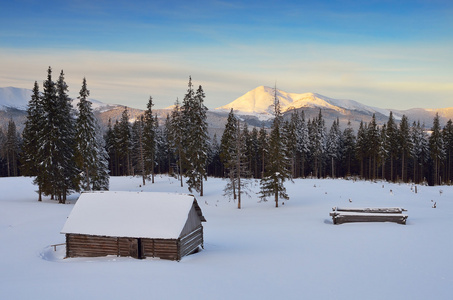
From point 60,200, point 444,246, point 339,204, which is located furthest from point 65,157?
point 444,246

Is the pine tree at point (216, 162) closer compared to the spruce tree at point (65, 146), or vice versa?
the spruce tree at point (65, 146)

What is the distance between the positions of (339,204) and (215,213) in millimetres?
13704

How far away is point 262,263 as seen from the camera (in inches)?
757

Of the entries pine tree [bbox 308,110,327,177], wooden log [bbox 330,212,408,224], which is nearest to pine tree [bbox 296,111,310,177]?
pine tree [bbox 308,110,327,177]

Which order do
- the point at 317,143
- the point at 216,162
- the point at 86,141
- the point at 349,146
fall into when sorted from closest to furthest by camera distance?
the point at 86,141 < the point at 317,143 < the point at 349,146 < the point at 216,162

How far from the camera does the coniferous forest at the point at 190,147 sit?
4034cm

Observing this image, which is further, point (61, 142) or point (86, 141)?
point (61, 142)

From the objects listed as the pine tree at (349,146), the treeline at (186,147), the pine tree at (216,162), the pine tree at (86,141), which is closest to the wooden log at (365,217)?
the treeline at (186,147)

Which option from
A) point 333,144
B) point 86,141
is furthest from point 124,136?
point 333,144

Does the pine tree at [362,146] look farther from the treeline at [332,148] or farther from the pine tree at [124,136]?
the pine tree at [124,136]

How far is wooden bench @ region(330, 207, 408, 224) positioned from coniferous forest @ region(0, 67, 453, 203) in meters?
10.2

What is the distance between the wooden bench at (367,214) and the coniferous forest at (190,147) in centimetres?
1022

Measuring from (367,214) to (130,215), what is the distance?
19.4 metres

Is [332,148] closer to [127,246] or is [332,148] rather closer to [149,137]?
[149,137]
